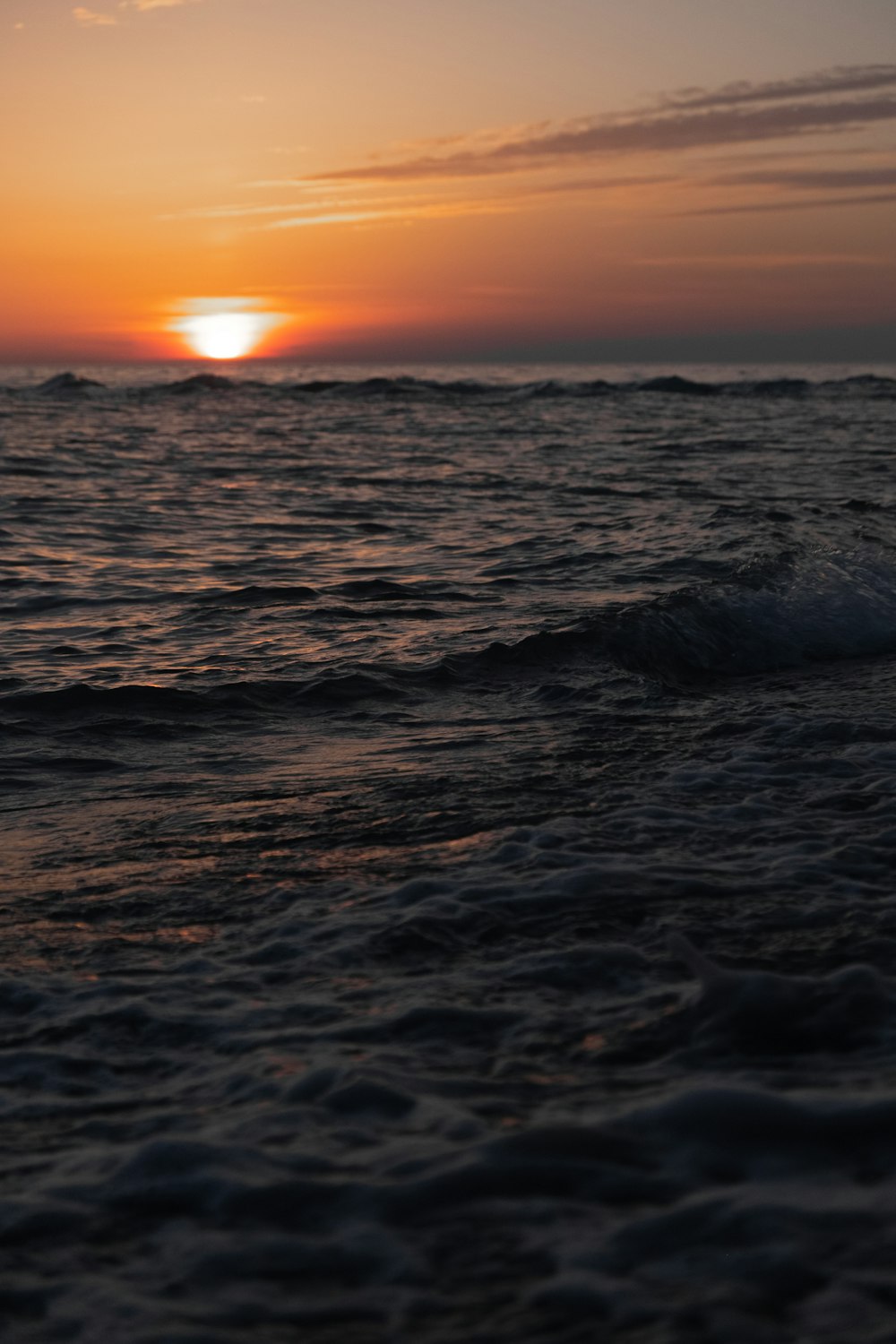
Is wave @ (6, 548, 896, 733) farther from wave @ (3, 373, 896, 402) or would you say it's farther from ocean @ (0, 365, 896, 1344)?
wave @ (3, 373, 896, 402)

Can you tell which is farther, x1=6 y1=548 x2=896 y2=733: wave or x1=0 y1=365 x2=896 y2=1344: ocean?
x1=6 y1=548 x2=896 y2=733: wave

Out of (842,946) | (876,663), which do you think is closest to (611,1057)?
(842,946)

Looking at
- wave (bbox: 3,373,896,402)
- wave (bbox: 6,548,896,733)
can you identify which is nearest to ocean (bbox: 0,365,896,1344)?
wave (bbox: 6,548,896,733)

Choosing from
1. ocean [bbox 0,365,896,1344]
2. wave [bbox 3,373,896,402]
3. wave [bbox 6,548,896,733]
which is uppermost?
wave [bbox 3,373,896,402]

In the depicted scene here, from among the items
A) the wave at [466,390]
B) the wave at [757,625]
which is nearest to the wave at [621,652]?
the wave at [757,625]

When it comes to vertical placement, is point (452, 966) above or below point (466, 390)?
below

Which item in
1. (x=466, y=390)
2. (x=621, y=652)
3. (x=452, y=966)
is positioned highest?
(x=466, y=390)

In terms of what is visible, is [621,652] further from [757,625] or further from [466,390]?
[466,390]

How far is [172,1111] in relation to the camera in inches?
127

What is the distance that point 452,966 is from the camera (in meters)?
4.05

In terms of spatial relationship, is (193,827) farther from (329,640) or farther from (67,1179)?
(329,640)

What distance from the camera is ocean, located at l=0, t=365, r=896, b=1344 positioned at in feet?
8.57

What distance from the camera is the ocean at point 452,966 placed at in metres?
2.61

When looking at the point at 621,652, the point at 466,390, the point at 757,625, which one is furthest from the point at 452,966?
the point at 466,390
